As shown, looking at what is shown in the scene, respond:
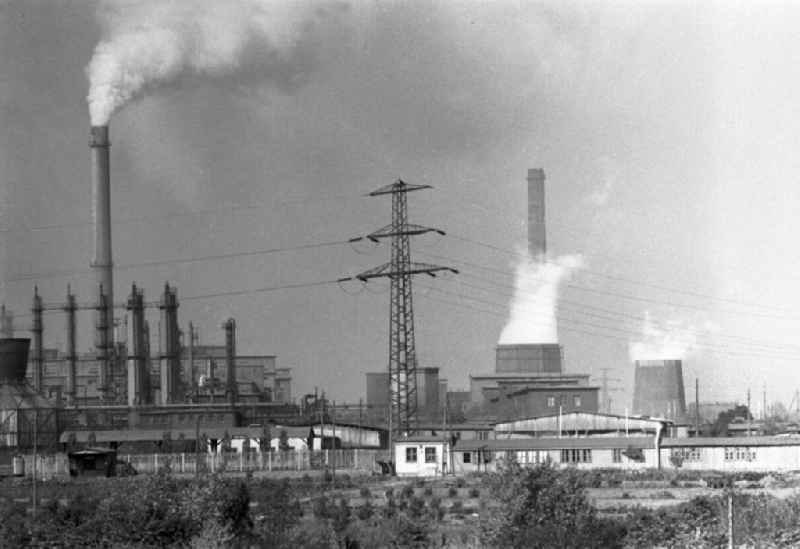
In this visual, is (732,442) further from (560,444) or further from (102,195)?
(102,195)

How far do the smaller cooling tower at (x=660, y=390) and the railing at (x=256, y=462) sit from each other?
29433 mm

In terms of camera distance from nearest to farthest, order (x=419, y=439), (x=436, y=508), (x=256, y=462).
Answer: (x=436, y=508) → (x=419, y=439) → (x=256, y=462)

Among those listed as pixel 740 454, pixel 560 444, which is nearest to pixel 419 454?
pixel 560 444

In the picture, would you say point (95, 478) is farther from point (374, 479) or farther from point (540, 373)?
point (540, 373)

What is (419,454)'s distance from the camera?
56969mm

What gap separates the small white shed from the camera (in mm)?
56625

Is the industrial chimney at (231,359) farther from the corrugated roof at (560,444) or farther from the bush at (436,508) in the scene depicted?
the bush at (436,508)

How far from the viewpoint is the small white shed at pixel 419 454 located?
56.6m

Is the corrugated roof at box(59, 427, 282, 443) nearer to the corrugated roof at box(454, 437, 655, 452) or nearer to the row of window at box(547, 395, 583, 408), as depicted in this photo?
the corrugated roof at box(454, 437, 655, 452)

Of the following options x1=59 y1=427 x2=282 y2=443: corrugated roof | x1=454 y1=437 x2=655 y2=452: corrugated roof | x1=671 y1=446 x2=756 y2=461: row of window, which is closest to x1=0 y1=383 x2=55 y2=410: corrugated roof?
x1=59 y1=427 x2=282 y2=443: corrugated roof

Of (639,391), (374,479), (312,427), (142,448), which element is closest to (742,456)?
(374,479)

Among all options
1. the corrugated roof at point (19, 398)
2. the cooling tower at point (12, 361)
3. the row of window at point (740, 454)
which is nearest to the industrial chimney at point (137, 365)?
the corrugated roof at point (19, 398)

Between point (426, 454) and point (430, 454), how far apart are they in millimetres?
158

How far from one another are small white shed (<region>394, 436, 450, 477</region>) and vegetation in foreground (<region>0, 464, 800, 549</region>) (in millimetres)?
26070
